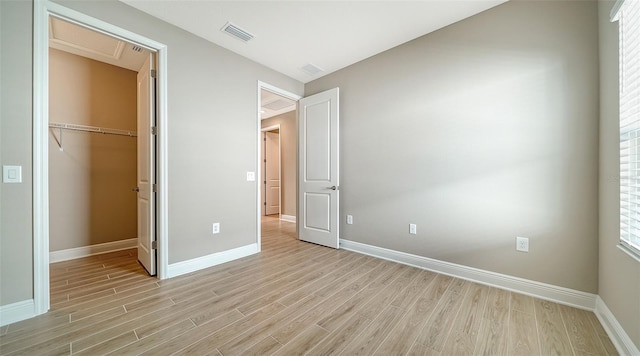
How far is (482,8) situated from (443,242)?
7.79 feet

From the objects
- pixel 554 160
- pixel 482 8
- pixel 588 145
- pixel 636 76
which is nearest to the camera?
pixel 636 76

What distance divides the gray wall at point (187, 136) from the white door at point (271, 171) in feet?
10.0

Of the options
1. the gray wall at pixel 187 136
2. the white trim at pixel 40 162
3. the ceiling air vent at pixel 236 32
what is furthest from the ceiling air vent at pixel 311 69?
the white trim at pixel 40 162

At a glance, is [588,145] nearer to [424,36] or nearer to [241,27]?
[424,36]

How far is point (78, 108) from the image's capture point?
117 inches

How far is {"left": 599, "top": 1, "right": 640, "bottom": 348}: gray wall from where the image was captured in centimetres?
131

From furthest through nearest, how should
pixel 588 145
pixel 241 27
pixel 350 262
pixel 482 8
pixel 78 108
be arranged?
1. pixel 78 108
2. pixel 350 262
3. pixel 241 27
4. pixel 482 8
5. pixel 588 145

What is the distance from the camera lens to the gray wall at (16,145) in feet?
5.19

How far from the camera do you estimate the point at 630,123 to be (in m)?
1.35

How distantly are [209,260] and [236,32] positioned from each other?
2616 mm

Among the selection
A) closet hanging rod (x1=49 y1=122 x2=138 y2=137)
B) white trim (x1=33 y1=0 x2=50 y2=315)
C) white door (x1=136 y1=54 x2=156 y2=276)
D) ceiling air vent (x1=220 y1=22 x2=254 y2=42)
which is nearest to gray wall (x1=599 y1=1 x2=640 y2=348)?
ceiling air vent (x1=220 y1=22 x2=254 y2=42)

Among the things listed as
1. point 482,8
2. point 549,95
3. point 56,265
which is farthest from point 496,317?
point 56,265

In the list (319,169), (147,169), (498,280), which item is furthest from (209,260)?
(498,280)

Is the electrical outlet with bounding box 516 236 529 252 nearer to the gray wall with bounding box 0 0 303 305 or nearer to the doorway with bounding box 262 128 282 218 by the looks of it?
the gray wall with bounding box 0 0 303 305
